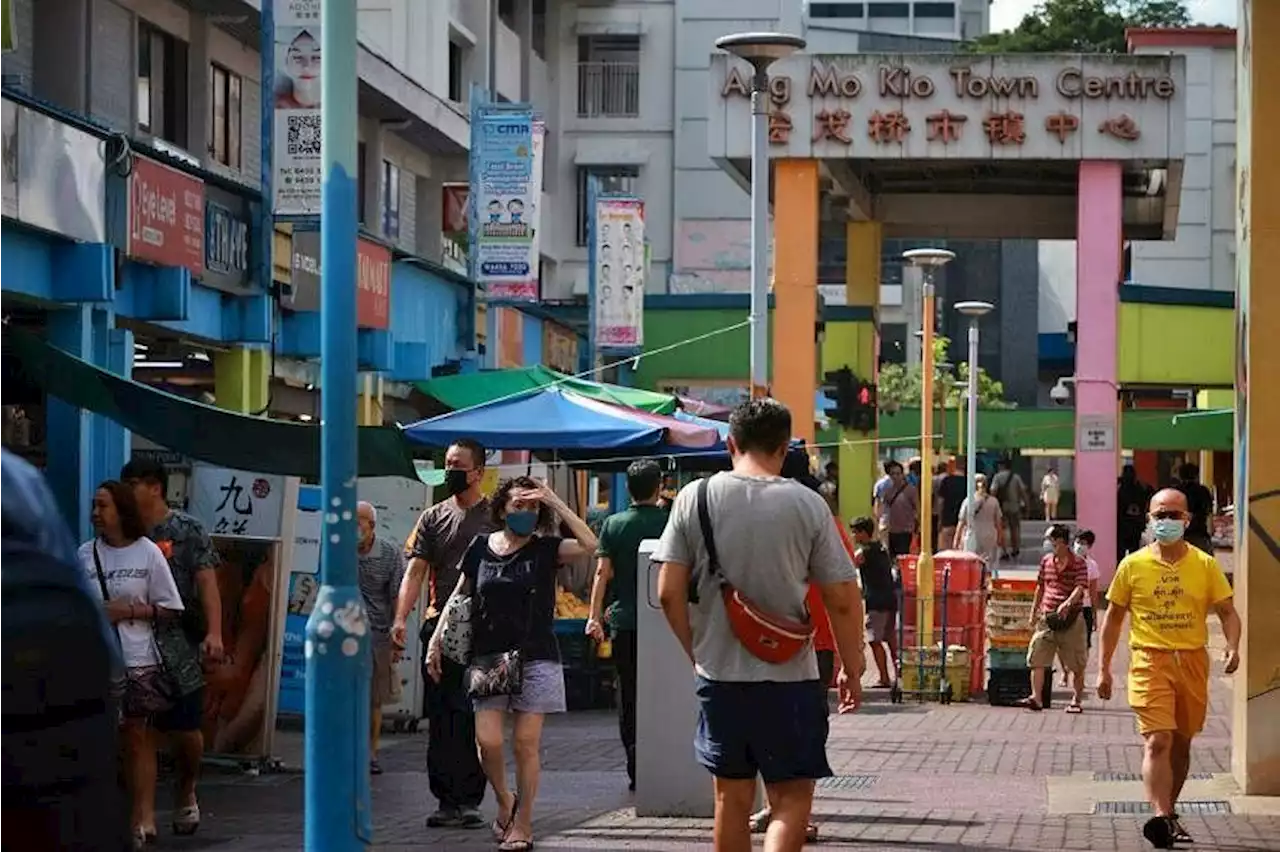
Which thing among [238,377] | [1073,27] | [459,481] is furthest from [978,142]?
[1073,27]

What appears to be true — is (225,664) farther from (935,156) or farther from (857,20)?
(857,20)

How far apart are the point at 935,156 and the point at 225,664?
20008mm

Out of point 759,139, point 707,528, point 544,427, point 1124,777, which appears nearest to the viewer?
point 707,528

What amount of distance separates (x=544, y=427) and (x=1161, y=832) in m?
8.18

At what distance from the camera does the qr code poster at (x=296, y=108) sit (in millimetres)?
20422

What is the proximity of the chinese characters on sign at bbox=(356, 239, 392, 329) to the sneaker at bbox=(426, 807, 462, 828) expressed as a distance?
1161 cm

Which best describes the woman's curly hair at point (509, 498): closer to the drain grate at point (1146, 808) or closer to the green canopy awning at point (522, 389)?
the drain grate at point (1146, 808)

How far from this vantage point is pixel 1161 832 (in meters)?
11.6

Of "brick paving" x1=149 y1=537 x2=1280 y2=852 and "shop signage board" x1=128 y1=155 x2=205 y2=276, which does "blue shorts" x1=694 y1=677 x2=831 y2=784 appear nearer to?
"brick paving" x1=149 y1=537 x2=1280 y2=852

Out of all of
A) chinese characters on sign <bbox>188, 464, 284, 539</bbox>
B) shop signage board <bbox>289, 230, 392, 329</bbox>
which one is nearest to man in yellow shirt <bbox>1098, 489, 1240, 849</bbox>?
chinese characters on sign <bbox>188, 464, 284, 539</bbox>

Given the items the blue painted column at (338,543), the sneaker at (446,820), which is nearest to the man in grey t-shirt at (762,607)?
the blue painted column at (338,543)

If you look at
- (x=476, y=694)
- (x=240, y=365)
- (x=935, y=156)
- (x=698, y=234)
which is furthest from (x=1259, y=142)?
(x=698, y=234)

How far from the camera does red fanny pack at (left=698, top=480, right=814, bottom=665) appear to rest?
8.32 meters

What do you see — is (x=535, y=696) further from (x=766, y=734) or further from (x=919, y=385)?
(x=919, y=385)
